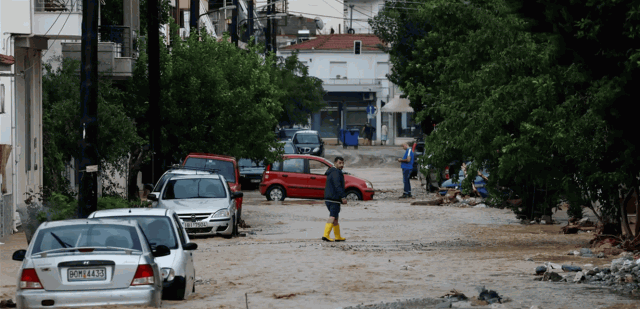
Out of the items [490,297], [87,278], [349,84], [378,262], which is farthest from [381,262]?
[349,84]

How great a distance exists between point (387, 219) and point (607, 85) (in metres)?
18.0

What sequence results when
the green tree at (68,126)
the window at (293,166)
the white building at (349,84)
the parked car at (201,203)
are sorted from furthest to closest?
the white building at (349,84) < the window at (293,166) < the green tree at (68,126) < the parked car at (201,203)

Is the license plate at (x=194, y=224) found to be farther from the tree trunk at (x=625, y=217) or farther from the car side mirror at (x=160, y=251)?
the car side mirror at (x=160, y=251)

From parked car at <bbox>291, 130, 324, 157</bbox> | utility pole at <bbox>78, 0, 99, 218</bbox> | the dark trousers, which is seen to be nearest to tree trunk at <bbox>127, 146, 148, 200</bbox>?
the dark trousers

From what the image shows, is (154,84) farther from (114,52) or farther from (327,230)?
(327,230)

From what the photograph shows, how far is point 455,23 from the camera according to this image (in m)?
32.5

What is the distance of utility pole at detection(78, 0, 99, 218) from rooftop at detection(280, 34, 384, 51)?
68405 mm

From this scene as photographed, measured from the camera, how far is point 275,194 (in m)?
37.2

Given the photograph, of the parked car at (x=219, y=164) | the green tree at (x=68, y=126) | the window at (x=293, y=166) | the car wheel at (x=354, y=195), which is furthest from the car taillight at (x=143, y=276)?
the car wheel at (x=354, y=195)

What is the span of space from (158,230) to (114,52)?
16.7 meters

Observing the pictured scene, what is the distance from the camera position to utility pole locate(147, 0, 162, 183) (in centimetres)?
2802

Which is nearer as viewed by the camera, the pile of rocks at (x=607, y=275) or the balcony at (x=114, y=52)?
the pile of rocks at (x=607, y=275)

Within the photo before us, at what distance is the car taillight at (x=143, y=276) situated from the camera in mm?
10992

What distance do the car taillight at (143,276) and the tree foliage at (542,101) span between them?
5.30 meters
